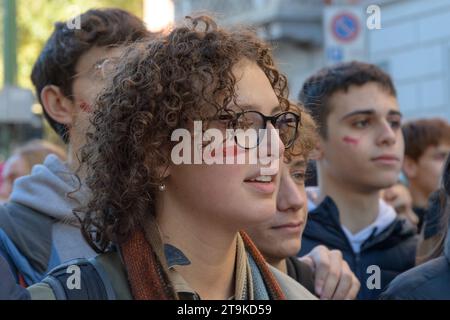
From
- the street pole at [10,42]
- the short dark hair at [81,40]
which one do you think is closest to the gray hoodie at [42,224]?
the short dark hair at [81,40]

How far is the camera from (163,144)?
2.45 metres

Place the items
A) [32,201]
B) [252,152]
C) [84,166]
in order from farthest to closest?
1. [32,201]
2. [84,166]
3. [252,152]

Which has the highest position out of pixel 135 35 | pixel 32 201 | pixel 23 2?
pixel 23 2

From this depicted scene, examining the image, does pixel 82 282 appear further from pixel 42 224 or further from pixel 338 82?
pixel 338 82

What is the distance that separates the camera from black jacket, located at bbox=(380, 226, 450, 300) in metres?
2.70

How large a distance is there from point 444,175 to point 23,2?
56.1 ft

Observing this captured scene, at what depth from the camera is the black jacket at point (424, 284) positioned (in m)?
2.70

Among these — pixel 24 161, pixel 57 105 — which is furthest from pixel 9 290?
pixel 24 161

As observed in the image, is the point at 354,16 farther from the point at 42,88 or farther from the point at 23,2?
the point at 23,2

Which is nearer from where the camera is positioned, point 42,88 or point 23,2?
point 42,88

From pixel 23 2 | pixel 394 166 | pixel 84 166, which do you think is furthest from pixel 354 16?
pixel 23 2

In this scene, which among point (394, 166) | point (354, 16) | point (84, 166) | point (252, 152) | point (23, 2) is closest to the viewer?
point (252, 152)
